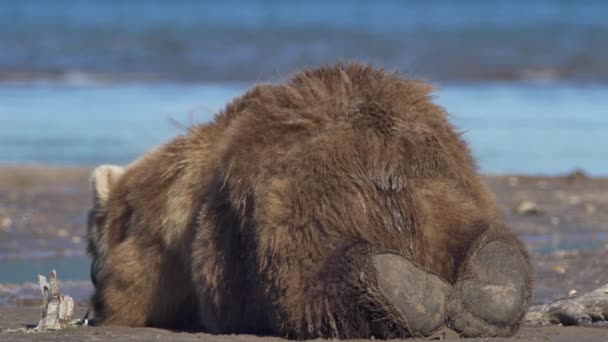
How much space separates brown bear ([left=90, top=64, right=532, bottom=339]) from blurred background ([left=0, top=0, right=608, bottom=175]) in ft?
1.21

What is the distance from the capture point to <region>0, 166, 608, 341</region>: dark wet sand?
5.27 meters

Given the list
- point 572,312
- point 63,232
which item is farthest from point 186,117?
point 572,312

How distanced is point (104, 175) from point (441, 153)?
1.83 m

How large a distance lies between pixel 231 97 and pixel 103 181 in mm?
14286

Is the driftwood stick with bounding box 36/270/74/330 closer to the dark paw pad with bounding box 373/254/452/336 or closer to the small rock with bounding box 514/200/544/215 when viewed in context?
the dark paw pad with bounding box 373/254/452/336

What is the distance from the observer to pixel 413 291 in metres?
4.41

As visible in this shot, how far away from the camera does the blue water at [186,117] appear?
13.8 meters

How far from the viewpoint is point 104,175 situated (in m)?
5.88

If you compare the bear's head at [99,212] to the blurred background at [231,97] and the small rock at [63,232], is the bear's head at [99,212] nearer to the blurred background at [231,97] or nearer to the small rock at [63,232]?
the blurred background at [231,97]

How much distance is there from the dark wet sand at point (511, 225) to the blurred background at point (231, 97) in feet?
0.08

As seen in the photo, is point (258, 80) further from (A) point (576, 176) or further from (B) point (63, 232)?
(A) point (576, 176)

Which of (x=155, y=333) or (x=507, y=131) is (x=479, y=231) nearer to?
(x=155, y=333)

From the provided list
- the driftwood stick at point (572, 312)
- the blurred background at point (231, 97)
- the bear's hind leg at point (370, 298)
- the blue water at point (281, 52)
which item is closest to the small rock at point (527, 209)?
the blurred background at point (231, 97)

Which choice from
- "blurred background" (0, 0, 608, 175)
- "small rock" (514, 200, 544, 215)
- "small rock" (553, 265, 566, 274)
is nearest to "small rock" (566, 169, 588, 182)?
"blurred background" (0, 0, 608, 175)
